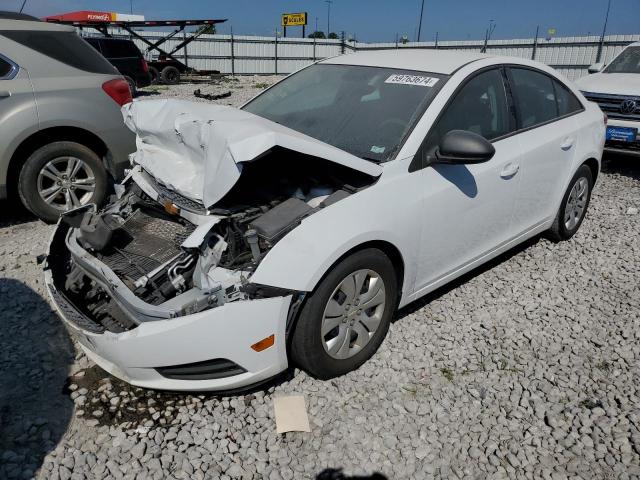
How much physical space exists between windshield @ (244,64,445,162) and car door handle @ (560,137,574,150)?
1.42 m

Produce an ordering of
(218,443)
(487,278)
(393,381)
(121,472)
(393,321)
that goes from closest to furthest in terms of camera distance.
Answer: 1. (121,472)
2. (218,443)
3. (393,381)
4. (393,321)
5. (487,278)

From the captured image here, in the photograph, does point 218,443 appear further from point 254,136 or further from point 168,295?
point 254,136

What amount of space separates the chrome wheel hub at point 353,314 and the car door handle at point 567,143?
218 cm

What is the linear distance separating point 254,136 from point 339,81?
56.3 inches

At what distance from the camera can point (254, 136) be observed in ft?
8.10

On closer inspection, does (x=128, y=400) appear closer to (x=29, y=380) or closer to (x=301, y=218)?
(x=29, y=380)

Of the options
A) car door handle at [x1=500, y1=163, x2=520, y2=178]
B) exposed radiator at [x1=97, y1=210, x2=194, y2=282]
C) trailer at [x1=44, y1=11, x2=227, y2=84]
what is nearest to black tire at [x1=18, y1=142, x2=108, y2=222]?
exposed radiator at [x1=97, y1=210, x2=194, y2=282]

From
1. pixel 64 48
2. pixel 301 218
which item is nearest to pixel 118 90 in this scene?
pixel 64 48

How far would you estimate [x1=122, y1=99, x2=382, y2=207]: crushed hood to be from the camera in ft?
8.16

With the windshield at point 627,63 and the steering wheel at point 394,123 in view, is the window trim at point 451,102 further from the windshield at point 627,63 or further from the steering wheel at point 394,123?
the windshield at point 627,63

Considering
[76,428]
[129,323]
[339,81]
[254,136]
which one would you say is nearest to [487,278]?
[339,81]

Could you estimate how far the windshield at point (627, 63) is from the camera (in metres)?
8.02

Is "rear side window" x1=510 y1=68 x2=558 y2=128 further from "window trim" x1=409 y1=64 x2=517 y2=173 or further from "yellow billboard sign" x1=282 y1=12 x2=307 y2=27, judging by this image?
"yellow billboard sign" x1=282 y1=12 x2=307 y2=27

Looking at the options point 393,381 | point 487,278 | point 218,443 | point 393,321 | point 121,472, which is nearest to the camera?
point 121,472
